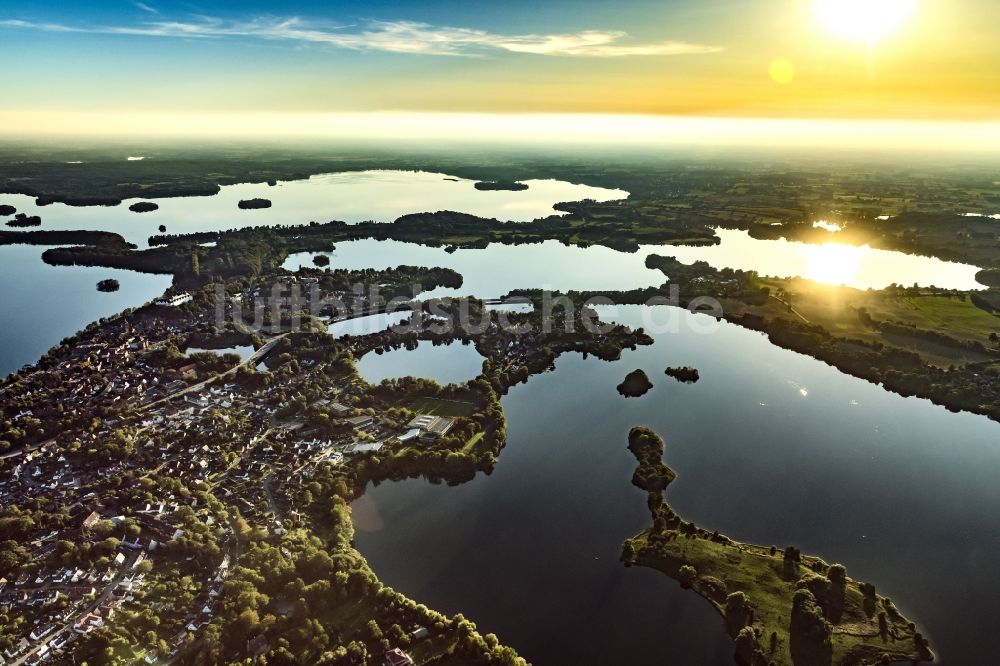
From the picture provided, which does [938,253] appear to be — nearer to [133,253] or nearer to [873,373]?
[873,373]

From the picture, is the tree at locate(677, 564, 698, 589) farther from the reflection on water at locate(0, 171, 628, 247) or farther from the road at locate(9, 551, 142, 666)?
the reflection on water at locate(0, 171, 628, 247)

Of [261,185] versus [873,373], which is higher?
[261,185]

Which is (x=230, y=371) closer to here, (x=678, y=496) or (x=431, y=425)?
(x=431, y=425)

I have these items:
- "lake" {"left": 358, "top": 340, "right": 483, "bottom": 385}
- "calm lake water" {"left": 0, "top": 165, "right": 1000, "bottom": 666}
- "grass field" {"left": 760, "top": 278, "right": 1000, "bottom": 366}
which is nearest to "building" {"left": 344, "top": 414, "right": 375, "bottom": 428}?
"calm lake water" {"left": 0, "top": 165, "right": 1000, "bottom": 666}

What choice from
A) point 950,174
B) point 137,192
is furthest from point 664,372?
point 950,174

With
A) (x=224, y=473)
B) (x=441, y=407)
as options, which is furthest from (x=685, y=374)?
(x=224, y=473)

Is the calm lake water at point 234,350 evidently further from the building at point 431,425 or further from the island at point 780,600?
the island at point 780,600
